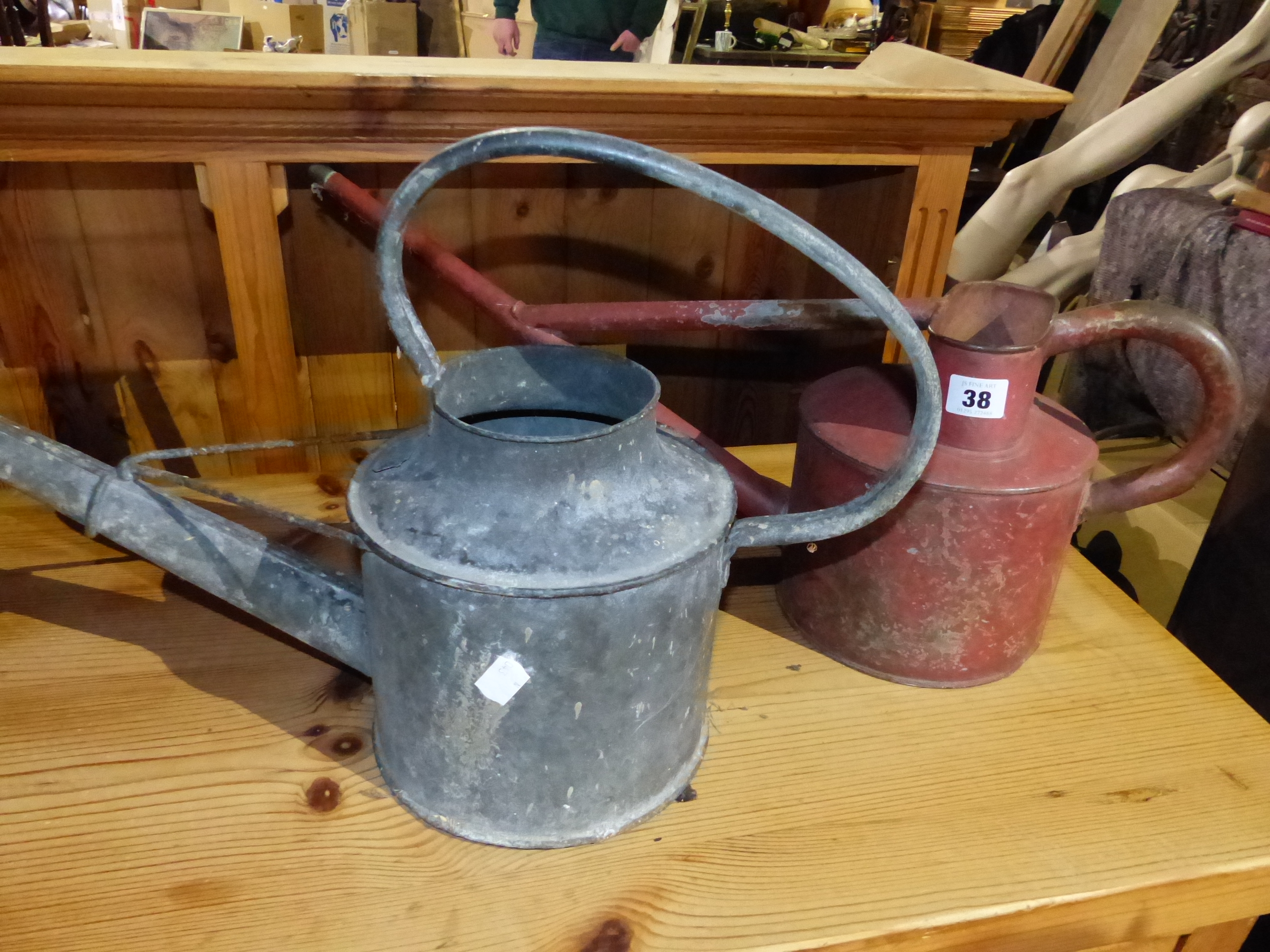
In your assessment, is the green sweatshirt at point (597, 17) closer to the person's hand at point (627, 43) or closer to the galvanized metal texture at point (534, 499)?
the person's hand at point (627, 43)

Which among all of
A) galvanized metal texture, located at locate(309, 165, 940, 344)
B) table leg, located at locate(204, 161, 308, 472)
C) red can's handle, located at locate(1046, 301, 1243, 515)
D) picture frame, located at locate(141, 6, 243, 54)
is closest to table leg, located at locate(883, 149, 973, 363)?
galvanized metal texture, located at locate(309, 165, 940, 344)

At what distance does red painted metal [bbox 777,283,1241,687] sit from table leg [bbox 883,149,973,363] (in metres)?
0.28

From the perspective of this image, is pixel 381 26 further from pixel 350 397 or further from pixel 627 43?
pixel 350 397

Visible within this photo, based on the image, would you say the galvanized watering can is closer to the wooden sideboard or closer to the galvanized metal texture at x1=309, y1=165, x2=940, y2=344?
the galvanized metal texture at x1=309, y1=165, x2=940, y2=344

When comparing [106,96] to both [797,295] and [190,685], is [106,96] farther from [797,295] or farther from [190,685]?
[797,295]

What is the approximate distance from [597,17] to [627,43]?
9 cm

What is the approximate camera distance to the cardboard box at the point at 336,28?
2.50 m

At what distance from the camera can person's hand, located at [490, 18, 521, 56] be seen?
2.39 metres

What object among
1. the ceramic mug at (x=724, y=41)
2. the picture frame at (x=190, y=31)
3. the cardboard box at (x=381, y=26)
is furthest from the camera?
the ceramic mug at (x=724, y=41)

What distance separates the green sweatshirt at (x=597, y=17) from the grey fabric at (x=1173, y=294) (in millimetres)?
1283

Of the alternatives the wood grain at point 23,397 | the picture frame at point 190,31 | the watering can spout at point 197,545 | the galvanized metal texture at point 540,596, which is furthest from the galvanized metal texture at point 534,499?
the picture frame at point 190,31

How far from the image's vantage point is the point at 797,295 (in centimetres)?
133

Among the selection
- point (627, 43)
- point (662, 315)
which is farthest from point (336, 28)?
point (662, 315)

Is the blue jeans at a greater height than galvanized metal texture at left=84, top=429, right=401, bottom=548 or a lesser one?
greater
